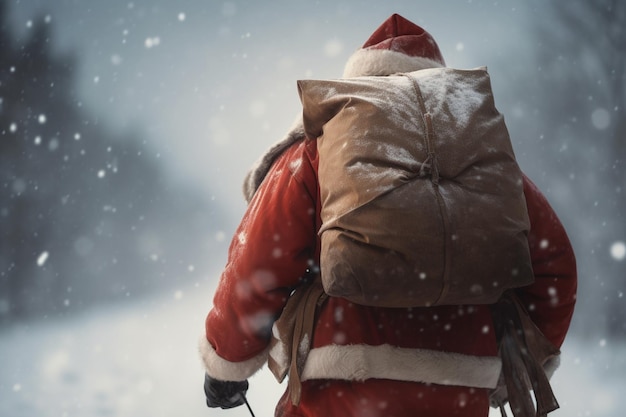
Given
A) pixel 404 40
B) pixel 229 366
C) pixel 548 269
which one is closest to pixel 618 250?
pixel 548 269

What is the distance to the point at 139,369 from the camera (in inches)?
128

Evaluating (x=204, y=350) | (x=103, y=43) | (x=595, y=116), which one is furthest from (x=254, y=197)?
(x=103, y=43)

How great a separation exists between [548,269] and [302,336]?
0.40m

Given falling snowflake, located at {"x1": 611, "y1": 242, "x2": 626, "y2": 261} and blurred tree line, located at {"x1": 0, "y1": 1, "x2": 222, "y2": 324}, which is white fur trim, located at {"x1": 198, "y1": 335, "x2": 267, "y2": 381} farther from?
blurred tree line, located at {"x1": 0, "y1": 1, "x2": 222, "y2": 324}

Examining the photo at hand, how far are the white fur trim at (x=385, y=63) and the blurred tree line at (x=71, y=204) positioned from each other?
2.72 m

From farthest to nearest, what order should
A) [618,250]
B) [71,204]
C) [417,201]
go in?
[71,204] < [618,250] < [417,201]

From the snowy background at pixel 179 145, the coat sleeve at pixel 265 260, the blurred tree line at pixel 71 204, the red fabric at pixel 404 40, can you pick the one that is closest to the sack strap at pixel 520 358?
the coat sleeve at pixel 265 260

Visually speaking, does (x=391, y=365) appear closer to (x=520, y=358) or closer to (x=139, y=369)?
(x=520, y=358)

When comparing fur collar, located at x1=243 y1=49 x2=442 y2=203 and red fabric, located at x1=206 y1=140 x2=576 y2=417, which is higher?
fur collar, located at x1=243 y1=49 x2=442 y2=203

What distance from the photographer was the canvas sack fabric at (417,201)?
2.77 ft

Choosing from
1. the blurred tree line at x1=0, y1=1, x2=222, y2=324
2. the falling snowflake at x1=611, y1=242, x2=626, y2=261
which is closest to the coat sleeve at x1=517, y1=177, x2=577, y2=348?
the falling snowflake at x1=611, y1=242, x2=626, y2=261

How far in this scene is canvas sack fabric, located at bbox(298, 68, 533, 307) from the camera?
2.77 feet

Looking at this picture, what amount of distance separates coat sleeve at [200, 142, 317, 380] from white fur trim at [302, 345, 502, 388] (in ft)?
0.38

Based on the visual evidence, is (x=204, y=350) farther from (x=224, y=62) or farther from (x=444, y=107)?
(x=224, y=62)
